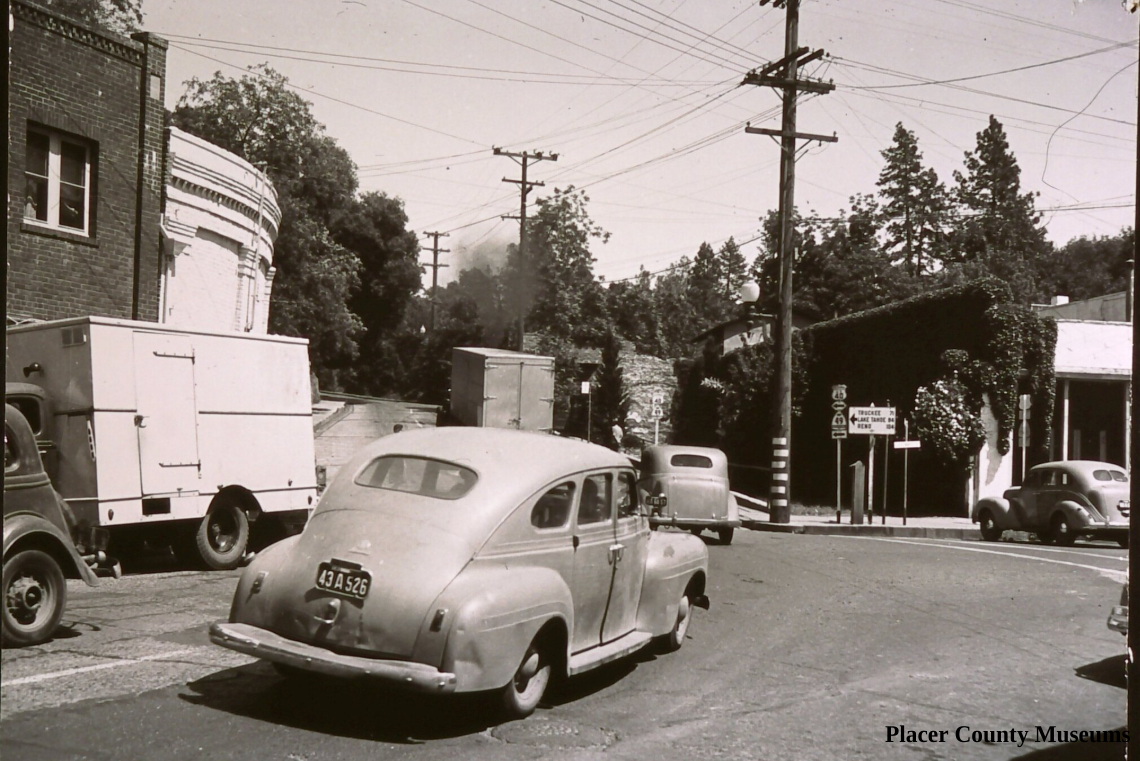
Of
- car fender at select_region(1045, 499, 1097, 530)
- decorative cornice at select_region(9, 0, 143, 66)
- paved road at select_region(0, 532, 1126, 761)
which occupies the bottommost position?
paved road at select_region(0, 532, 1126, 761)

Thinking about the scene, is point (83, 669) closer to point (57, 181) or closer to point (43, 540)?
point (43, 540)

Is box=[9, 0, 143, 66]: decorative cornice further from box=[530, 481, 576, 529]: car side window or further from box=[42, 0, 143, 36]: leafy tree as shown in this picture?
box=[530, 481, 576, 529]: car side window

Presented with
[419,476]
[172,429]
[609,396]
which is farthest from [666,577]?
[609,396]

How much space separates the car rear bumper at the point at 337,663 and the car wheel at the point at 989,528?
1627 centimetres

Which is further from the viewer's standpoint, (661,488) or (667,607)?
(661,488)

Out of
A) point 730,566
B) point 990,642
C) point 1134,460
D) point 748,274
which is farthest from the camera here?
point 748,274

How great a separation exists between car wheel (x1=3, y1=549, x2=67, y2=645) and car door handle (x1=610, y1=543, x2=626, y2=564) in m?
3.41

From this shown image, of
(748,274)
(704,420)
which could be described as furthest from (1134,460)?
(704,420)

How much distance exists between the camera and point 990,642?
→ 8.68 metres

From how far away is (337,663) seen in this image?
5.24 metres

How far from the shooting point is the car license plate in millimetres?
5449

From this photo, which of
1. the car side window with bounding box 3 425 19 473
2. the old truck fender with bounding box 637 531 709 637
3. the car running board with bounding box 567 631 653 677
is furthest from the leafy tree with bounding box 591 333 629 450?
the car side window with bounding box 3 425 19 473

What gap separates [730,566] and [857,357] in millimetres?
17844

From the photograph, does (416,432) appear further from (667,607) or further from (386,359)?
(386,359)
